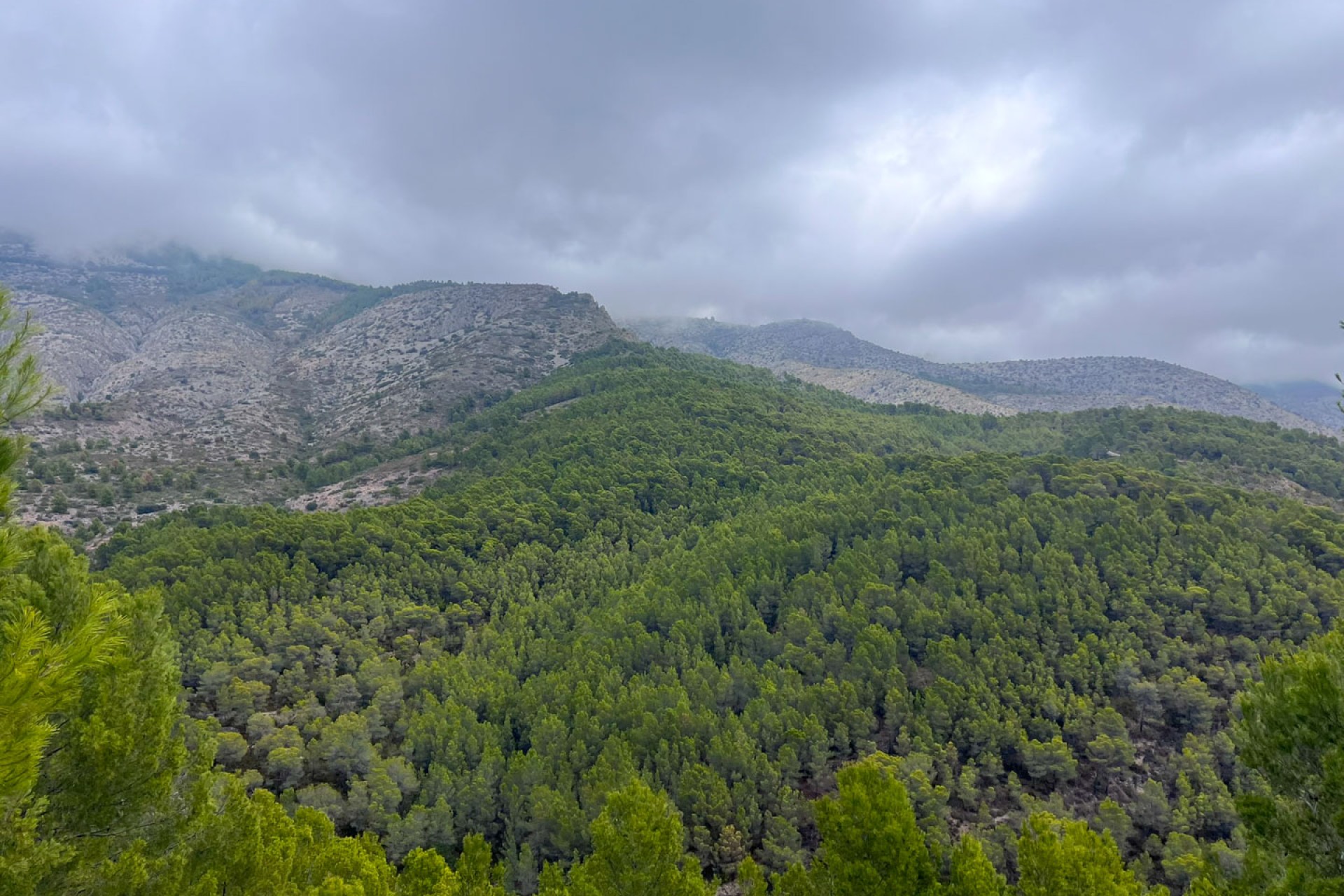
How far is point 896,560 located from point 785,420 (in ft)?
160

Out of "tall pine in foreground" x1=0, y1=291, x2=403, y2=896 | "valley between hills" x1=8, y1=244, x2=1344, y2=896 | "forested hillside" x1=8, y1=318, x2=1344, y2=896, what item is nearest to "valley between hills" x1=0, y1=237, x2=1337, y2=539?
"valley between hills" x1=8, y1=244, x2=1344, y2=896

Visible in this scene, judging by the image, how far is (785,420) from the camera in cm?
10094

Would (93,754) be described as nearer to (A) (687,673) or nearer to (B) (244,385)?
(A) (687,673)

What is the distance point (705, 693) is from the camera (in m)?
41.5

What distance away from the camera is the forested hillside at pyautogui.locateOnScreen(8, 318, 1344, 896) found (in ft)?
38.9

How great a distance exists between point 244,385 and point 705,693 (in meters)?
156

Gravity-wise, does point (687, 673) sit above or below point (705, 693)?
above

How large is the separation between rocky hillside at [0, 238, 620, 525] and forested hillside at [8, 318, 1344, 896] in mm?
26230

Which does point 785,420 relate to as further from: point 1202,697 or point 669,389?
point 1202,697

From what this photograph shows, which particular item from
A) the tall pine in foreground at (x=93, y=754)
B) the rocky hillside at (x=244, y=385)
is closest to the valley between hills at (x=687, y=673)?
the tall pine in foreground at (x=93, y=754)

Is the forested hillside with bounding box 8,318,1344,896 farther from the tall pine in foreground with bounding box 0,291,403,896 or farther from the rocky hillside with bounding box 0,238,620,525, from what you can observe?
the rocky hillside with bounding box 0,238,620,525

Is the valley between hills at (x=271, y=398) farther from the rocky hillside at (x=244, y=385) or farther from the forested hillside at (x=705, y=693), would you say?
the forested hillside at (x=705, y=693)

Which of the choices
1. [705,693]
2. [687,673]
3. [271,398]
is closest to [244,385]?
[271,398]

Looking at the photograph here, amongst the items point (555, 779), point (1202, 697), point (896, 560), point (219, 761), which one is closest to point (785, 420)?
point (896, 560)
